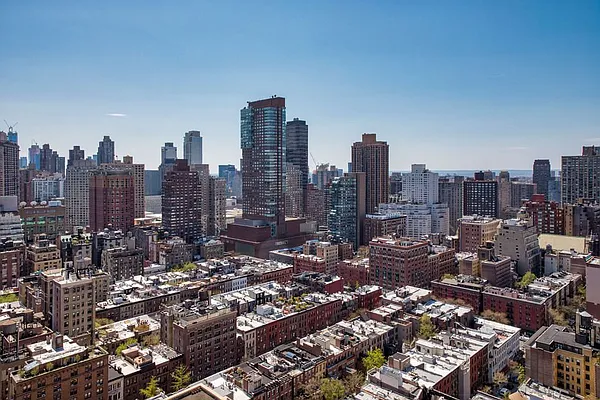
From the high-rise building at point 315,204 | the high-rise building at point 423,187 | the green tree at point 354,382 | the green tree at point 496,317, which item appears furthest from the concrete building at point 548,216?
the green tree at point 354,382

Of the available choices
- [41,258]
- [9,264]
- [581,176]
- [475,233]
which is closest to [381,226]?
[475,233]

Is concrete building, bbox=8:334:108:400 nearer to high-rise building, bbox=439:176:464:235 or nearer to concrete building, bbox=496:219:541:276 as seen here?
concrete building, bbox=496:219:541:276

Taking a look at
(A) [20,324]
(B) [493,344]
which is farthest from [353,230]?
(A) [20,324]

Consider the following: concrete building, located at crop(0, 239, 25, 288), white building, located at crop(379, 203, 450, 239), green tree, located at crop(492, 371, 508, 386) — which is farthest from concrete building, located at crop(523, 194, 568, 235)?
concrete building, located at crop(0, 239, 25, 288)

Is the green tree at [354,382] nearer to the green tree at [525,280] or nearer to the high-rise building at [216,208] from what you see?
the green tree at [525,280]

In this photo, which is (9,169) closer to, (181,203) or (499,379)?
(181,203)

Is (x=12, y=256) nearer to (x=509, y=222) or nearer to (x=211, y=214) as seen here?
(x=211, y=214)

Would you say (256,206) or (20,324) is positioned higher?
(256,206)

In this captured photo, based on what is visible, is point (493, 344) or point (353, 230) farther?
point (353, 230)
